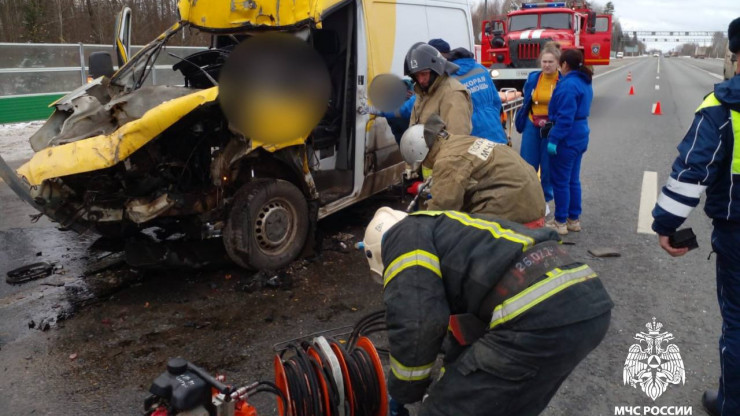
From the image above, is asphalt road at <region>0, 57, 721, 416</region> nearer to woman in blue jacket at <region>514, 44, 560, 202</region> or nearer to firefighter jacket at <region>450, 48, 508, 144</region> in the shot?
woman in blue jacket at <region>514, 44, 560, 202</region>

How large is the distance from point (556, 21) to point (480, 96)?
1304cm

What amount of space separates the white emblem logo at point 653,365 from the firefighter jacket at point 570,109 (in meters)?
2.17

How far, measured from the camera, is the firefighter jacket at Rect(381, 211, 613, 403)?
1.83 m

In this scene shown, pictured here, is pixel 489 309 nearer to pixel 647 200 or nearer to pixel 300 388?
pixel 300 388

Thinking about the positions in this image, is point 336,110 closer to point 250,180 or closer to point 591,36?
point 250,180

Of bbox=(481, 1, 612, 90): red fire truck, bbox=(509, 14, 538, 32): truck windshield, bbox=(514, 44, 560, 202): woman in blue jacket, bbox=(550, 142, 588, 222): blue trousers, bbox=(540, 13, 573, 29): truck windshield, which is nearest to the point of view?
bbox=(550, 142, 588, 222): blue trousers

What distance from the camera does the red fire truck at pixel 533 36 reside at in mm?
15555

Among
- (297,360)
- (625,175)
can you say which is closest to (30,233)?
(297,360)

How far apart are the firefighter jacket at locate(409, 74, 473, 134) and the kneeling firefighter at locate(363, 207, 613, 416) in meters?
2.42

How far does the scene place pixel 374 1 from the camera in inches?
202

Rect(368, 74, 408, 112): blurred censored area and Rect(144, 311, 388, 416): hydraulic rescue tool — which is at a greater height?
Rect(368, 74, 408, 112): blurred censored area

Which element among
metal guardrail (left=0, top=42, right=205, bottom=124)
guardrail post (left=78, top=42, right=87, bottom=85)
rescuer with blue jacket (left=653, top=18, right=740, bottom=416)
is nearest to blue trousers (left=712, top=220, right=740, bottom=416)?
rescuer with blue jacket (left=653, top=18, right=740, bottom=416)

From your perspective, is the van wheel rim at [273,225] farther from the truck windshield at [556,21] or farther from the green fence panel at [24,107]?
the truck windshield at [556,21]

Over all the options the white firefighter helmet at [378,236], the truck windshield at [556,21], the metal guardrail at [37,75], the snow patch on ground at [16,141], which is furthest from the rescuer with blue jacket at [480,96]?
the truck windshield at [556,21]
